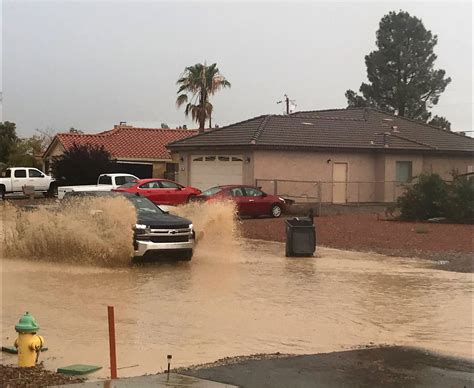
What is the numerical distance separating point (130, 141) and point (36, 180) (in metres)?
11.9

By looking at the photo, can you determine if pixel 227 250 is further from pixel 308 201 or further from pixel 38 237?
pixel 308 201

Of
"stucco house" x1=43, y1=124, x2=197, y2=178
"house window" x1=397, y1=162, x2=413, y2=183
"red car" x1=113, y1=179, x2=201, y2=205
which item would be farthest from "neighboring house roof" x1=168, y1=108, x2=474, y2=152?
"stucco house" x1=43, y1=124, x2=197, y2=178

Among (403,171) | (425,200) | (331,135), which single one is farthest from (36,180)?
(425,200)

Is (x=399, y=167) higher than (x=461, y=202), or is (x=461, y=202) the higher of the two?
(x=399, y=167)

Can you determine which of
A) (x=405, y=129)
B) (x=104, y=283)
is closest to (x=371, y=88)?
(x=405, y=129)

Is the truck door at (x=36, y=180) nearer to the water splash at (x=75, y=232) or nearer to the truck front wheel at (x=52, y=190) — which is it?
the truck front wheel at (x=52, y=190)

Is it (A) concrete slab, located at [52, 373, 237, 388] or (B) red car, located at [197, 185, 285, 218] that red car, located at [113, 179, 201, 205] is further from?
(A) concrete slab, located at [52, 373, 237, 388]

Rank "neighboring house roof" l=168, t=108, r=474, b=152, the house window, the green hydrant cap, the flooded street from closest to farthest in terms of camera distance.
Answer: the green hydrant cap < the flooded street < "neighboring house roof" l=168, t=108, r=474, b=152 < the house window

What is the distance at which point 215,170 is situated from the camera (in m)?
38.2

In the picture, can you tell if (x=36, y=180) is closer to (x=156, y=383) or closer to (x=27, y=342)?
(x=27, y=342)

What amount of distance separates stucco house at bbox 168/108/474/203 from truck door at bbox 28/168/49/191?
8777 mm

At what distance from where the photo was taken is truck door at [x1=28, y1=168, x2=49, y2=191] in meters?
42.7

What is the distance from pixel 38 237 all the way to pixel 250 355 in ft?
33.5

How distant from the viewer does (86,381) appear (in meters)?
7.08
